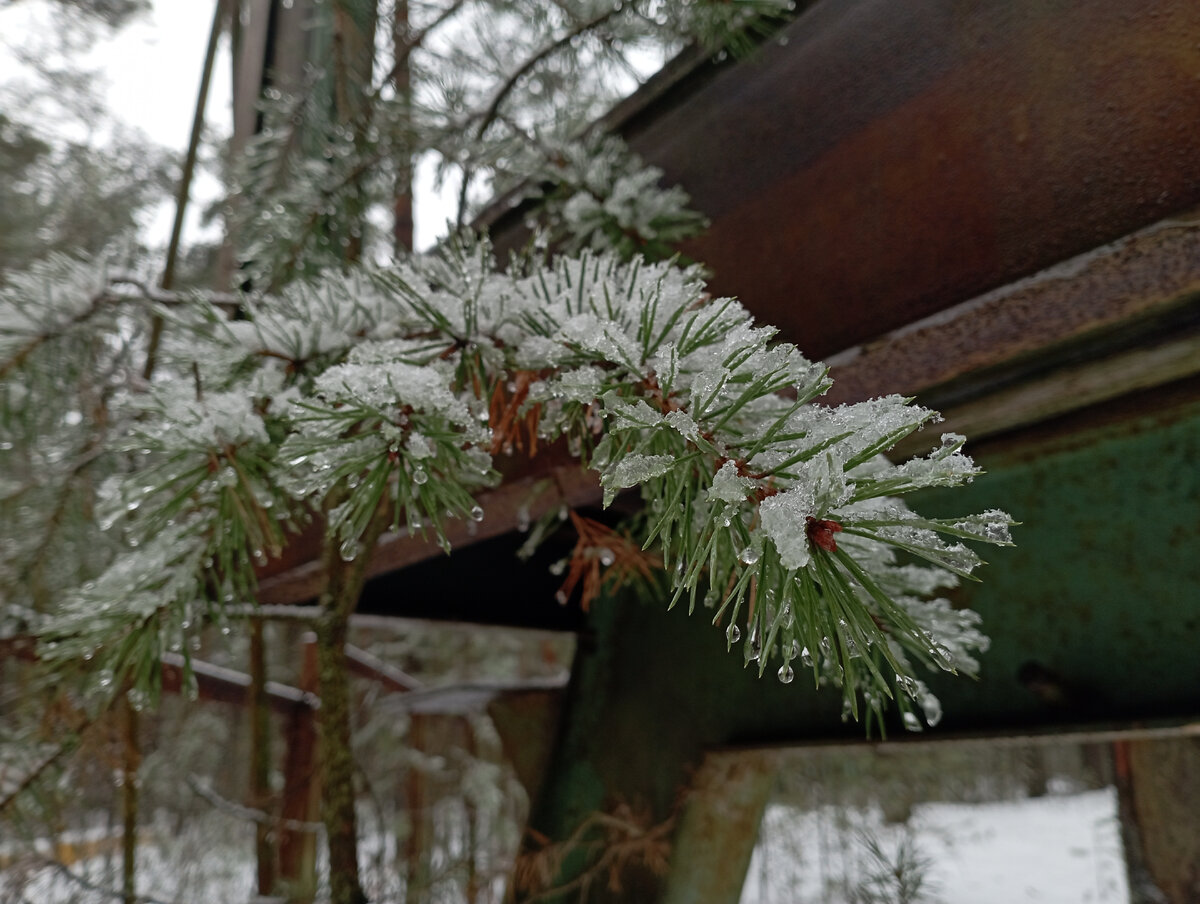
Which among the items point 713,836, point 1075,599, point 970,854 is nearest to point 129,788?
point 713,836

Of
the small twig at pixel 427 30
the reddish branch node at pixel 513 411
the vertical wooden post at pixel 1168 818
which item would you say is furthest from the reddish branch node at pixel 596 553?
the vertical wooden post at pixel 1168 818

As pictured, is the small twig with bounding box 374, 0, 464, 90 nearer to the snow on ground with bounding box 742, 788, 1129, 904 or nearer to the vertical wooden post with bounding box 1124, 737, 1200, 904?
the vertical wooden post with bounding box 1124, 737, 1200, 904

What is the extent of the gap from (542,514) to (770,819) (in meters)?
7.07

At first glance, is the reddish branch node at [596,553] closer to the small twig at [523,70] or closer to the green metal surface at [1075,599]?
the green metal surface at [1075,599]

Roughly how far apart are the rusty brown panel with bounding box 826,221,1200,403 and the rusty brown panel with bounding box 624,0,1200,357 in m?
0.04

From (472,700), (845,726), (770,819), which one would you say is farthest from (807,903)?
(845,726)

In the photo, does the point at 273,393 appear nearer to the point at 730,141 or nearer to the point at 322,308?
the point at 322,308

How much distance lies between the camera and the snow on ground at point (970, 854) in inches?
193

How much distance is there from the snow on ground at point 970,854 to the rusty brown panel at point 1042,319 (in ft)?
14.1

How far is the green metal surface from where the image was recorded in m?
0.91

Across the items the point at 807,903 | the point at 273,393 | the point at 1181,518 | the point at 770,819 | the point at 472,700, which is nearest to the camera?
the point at 273,393

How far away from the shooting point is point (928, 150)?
0.78m

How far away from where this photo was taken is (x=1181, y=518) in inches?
36.2

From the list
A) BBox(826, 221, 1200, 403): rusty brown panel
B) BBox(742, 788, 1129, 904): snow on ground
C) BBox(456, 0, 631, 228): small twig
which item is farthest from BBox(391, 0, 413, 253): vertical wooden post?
BBox(742, 788, 1129, 904): snow on ground
